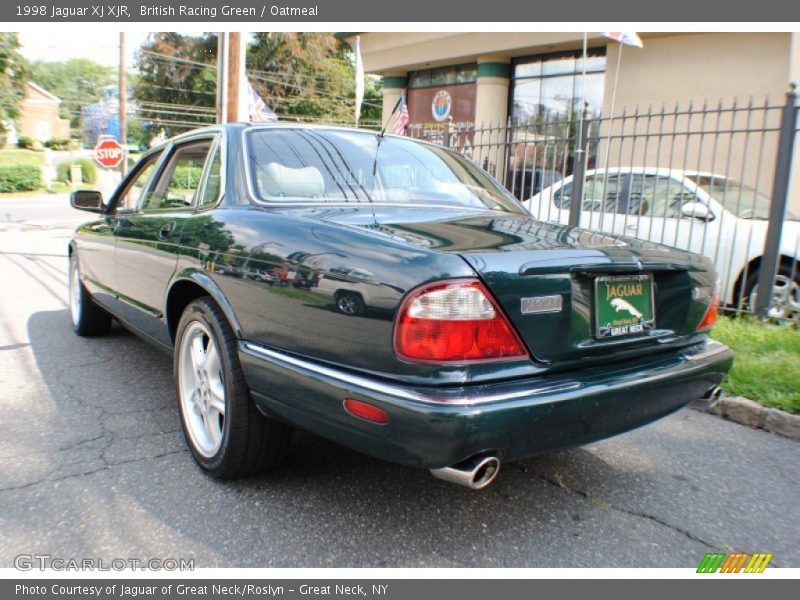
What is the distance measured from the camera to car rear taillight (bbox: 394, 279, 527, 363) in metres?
2.05

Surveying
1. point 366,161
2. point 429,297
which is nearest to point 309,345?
point 429,297

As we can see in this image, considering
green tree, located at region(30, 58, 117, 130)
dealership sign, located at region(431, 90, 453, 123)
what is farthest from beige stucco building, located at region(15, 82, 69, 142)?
dealership sign, located at region(431, 90, 453, 123)

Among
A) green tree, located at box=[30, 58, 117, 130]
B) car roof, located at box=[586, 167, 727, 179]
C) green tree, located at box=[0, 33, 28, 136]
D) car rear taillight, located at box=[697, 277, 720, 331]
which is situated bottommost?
car rear taillight, located at box=[697, 277, 720, 331]

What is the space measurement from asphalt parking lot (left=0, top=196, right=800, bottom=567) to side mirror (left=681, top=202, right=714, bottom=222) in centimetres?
290

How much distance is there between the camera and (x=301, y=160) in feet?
10.2

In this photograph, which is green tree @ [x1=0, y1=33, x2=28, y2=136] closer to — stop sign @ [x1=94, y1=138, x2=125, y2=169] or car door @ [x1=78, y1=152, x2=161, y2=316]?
stop sign @ [x1=94, y1=138, x2=125, y2=169]

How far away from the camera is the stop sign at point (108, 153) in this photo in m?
14.3

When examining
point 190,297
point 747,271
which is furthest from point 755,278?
point 190,297

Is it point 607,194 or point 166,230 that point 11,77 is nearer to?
point 607,194

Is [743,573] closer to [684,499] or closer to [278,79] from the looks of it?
[684,499]

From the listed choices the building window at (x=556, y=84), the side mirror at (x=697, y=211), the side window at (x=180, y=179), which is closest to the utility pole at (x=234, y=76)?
the building window at (x=556, y=84)

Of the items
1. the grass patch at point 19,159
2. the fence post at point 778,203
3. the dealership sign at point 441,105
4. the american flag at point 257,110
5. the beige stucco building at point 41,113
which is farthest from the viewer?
the beige stucco building at point 41,113

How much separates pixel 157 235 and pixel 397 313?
1969mm

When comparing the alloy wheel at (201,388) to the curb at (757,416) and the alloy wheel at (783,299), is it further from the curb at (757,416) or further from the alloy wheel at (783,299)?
the alloy wheel at (783,299)
